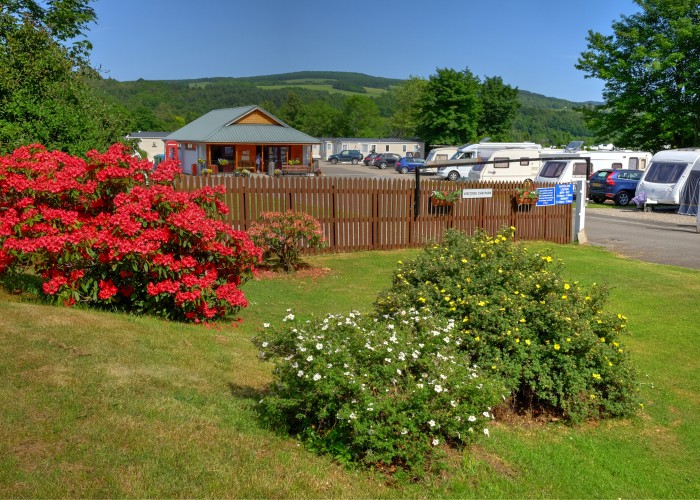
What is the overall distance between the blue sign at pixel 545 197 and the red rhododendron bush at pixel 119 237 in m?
11.0

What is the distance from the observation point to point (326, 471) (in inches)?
174

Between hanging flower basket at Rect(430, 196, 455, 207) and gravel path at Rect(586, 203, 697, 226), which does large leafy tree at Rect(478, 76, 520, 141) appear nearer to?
gravel path at Rect(586, 203, 697, 226)

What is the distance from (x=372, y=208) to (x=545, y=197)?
504cm

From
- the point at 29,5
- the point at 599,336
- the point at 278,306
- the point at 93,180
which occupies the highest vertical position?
the point at 29,5

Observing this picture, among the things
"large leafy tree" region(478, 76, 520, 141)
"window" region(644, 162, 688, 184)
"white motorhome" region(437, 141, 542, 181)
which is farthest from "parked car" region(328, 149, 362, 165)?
"window" region(644, 162, 688, 184)

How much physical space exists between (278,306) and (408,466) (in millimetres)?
6426

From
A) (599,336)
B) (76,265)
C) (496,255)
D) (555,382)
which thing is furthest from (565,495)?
(76,265)

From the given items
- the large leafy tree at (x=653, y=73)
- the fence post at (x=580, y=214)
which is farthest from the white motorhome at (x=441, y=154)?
the fence post at (x=580, y=214)

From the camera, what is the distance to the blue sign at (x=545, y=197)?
18344mm

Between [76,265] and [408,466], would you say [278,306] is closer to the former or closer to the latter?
[76,265]

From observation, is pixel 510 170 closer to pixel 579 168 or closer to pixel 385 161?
pixel 579 168

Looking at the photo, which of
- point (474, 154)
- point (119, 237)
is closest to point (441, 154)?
point (474, 154)

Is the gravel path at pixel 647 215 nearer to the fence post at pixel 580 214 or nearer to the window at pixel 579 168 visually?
the window at pixel 579 168

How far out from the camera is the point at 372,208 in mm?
16281
